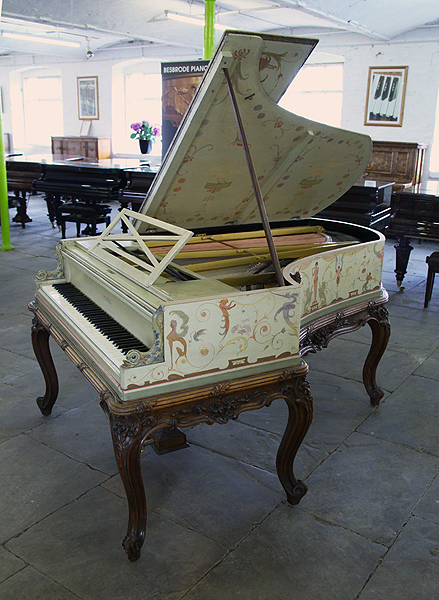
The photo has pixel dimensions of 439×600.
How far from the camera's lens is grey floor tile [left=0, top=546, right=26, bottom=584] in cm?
182

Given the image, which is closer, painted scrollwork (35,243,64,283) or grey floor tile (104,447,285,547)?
grey floor tile (104,447,285,547)

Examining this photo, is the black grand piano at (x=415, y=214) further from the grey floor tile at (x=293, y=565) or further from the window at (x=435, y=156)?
the window at (x=435, y=156)

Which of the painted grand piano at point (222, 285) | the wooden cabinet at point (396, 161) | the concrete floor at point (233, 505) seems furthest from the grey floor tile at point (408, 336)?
the wooden cabinet at point (396, 161)

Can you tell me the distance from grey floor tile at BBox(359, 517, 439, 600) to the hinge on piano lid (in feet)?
4.23

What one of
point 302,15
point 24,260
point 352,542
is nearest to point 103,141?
point 302,15

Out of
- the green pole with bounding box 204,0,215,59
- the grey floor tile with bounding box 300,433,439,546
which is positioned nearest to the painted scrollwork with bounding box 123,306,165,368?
the grey floor tile with bounding box 300,433,439,546

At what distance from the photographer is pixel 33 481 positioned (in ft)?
7.65

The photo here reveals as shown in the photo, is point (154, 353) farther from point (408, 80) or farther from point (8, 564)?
point (408, 80)

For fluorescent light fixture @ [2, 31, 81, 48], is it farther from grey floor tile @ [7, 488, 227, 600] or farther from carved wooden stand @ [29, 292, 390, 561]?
grey floor tile @ [7, 488, 227, 600]

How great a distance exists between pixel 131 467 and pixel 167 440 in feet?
2.61

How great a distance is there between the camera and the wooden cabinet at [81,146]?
40.2 feet

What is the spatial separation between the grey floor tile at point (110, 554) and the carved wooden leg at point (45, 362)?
31.4 inches

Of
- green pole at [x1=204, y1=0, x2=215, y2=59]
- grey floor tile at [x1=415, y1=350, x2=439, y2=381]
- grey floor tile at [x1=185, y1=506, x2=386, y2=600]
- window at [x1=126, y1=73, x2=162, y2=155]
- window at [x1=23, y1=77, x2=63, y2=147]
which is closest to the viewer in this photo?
grey floor tile at [x1=185, y1=506, x2=386, y2=600]

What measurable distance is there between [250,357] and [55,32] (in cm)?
1127
